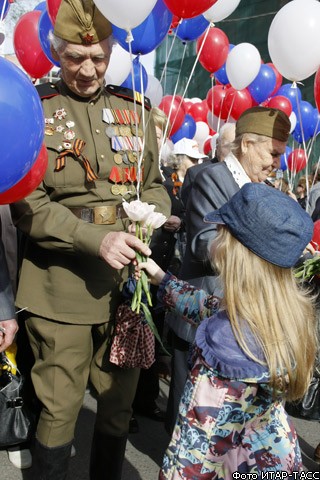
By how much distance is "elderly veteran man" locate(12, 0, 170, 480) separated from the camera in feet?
7.50

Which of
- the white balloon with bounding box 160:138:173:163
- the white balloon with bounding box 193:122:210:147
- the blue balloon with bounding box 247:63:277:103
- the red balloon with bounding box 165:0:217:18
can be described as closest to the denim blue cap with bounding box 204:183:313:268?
the red balloon with bounding box 165:0:217:18

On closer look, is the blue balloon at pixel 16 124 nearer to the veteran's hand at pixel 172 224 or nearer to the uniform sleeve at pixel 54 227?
the uniform sleeve at pixel 54 227

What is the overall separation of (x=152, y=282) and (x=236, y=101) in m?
5.54

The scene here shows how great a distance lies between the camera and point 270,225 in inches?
65.1

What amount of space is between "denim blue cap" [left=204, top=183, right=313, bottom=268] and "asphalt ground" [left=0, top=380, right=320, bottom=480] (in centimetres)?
160

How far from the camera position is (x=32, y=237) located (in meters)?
2.30

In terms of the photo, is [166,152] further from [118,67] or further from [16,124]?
[16,124]

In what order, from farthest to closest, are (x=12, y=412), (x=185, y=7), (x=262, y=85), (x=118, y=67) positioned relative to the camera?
(x=262, y=85) → (x=118, y=67) → (x=185, y=7) → (x=12, y=412)

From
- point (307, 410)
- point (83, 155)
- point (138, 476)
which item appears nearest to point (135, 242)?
point (83, 155)

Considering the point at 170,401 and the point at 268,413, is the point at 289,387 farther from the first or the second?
the point at 170,401

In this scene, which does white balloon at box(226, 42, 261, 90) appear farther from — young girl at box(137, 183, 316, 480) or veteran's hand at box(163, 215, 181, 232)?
young girl at box(137, 183, 316, 480)

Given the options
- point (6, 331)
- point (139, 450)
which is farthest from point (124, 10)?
point (139, 450)

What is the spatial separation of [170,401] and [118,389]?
64 cm

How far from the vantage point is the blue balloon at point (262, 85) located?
766 centimetres
